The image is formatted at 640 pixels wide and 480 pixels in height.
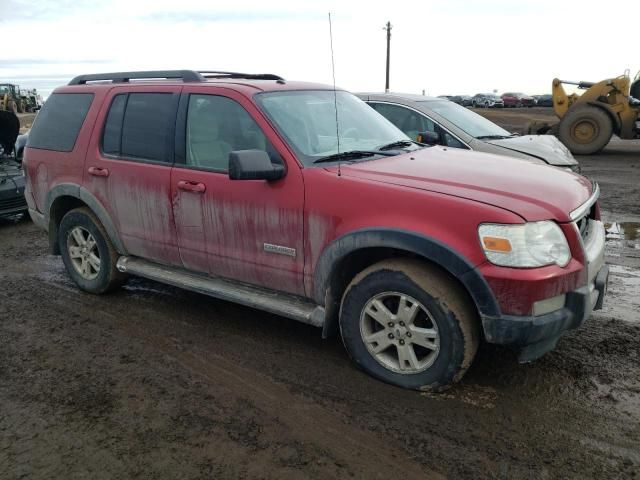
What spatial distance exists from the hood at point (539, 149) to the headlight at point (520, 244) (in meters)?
4.11

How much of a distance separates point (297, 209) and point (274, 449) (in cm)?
145

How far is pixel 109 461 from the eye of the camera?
9.29ft

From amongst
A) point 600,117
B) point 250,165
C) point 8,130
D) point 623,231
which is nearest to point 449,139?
point 623,231

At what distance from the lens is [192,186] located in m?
4.08

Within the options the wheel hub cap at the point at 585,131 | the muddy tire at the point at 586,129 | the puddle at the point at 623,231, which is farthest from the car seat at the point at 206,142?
the wheel hub cap at the point at 585,131

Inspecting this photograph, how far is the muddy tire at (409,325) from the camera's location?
3.19 meters

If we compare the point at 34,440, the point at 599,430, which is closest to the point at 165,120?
the point at 34,440

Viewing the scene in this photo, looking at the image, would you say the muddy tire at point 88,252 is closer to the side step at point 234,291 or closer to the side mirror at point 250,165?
the side step at point 234,291

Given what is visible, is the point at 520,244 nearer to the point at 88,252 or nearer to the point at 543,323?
the point at 543,323

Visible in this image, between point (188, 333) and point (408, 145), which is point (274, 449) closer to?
point (188, 333)

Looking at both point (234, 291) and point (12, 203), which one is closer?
point (234, 291)

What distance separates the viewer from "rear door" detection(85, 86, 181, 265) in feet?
14.2

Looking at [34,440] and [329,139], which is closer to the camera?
[34,440]

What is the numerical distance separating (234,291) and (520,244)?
2012 millimetres
